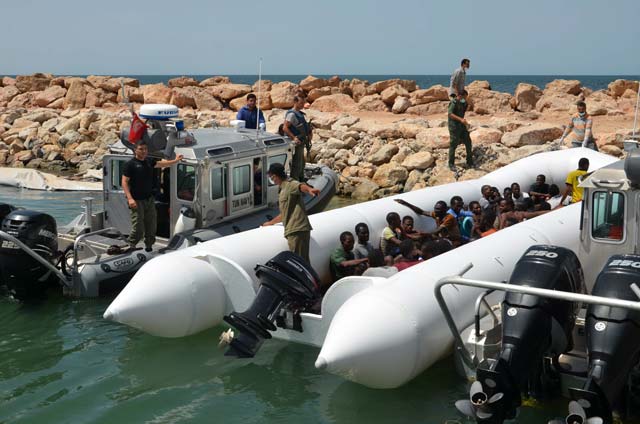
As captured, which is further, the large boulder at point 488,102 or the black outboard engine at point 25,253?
the large boulder at point 488,102

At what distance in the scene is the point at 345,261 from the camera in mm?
8172

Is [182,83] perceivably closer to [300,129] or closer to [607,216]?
[300,129]

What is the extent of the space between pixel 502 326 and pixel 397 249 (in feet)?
9.76

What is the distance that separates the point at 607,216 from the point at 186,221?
4843mm

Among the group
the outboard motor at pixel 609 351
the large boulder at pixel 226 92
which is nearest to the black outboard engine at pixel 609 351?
the outboard motor at pixel 609 351

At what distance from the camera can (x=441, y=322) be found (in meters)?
6.19

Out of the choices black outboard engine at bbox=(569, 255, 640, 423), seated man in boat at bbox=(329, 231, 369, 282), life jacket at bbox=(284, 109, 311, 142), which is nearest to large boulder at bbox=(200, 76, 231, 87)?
life jacket at bbox=(284, 109, 311, 142)

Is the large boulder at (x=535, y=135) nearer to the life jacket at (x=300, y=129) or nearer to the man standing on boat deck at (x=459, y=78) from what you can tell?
the man standing on boat deck at (x=459, y=78)

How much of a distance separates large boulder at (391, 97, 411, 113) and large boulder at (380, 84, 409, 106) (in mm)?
867

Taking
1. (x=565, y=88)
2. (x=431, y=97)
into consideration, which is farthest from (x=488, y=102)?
(x=565, y=88)

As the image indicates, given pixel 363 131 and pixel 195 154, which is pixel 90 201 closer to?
pixel 195 154

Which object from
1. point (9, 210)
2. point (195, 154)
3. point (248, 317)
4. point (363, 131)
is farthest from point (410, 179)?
point (248, 317)

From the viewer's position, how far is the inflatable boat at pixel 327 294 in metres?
5.88

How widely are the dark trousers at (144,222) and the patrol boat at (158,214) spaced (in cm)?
19
